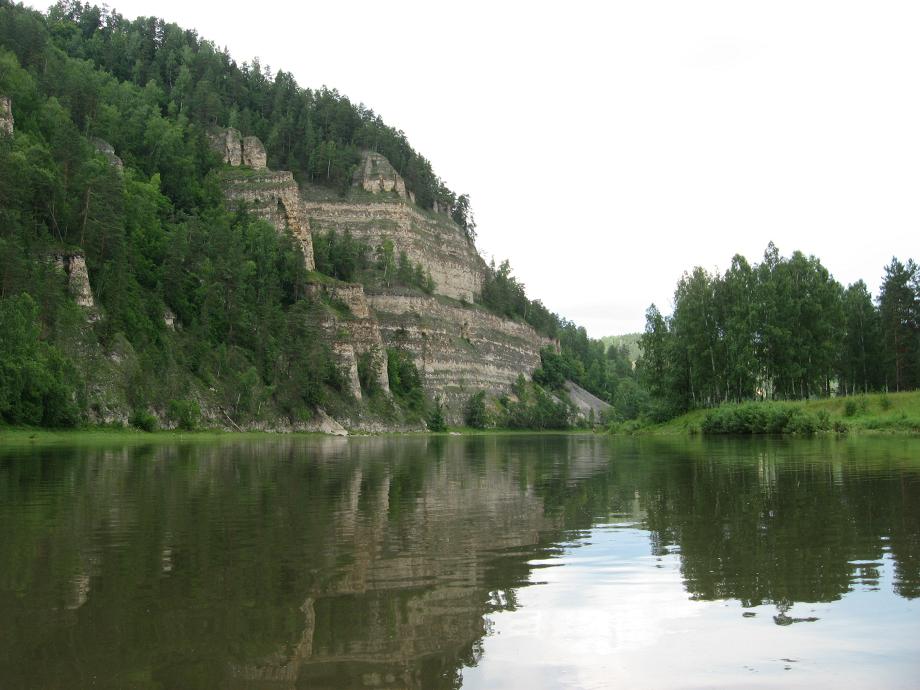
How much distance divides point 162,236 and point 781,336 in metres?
72.1

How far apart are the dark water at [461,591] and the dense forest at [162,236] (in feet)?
162

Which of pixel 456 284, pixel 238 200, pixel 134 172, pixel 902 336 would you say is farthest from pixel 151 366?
pixel 456 284

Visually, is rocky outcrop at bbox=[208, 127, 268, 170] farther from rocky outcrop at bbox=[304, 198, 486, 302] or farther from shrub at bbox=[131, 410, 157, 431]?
shrub at bbox=[131, 410, 157, 431]

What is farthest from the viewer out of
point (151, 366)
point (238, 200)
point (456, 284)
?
point (456, 284)

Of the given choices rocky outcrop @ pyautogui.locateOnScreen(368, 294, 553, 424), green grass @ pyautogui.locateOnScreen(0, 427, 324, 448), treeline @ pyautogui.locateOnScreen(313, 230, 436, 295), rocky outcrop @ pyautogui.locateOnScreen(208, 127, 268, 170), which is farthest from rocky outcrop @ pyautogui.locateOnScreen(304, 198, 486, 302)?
green grass @ pyautogui.locateOnScreen(0, 427, 324, 448)

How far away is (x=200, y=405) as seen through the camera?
8412cm

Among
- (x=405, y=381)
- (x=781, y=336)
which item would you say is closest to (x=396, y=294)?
(x=405, y=381)

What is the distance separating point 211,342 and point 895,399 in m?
70.1

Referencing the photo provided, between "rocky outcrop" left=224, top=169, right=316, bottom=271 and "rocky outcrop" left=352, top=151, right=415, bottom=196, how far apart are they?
1817 cm

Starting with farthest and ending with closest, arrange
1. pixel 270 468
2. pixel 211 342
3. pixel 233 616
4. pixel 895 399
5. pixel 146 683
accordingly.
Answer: pixel 211 342 → pixel 895 399 → pixel 270 468 → pixel 233 616 → pixel 146 683

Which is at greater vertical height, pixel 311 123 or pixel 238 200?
pixel 311 123

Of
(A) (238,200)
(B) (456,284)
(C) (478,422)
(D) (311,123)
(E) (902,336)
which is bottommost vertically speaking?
(C) (478,422)

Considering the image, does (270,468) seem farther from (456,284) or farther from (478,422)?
(456,284)

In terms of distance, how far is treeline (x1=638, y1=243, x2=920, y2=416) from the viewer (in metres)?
76.6
